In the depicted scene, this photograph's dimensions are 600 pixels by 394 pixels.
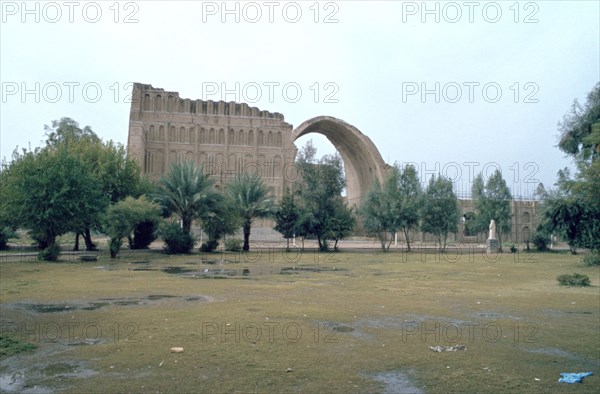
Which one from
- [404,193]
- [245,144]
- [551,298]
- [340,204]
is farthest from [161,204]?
[245,144]

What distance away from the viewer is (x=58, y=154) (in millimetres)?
24312

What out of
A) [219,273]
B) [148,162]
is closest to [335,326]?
[219,273]

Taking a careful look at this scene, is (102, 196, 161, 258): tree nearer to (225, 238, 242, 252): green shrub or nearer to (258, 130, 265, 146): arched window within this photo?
(225, 238, 242, 252): green shrub

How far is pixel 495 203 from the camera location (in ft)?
153

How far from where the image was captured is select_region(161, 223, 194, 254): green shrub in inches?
1132

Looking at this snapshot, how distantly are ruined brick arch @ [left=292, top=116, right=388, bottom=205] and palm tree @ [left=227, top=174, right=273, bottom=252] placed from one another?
28.8m

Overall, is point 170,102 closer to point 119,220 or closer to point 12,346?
point 119,220

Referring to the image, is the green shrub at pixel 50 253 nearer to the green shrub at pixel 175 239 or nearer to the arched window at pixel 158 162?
the green shrub at pixel 175 239

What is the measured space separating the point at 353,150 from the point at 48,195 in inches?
1932

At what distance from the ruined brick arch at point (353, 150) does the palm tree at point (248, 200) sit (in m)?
28.8

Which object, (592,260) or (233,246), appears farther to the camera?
(233,246)

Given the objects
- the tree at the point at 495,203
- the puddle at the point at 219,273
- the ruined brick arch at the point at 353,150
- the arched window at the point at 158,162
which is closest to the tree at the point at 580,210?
the puddle at the point at 219,273

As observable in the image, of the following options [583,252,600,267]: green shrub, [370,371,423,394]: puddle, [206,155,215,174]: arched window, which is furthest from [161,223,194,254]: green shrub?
[206,155,215,174]: arched window

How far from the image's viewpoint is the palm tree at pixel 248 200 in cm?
3294
